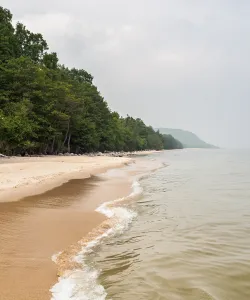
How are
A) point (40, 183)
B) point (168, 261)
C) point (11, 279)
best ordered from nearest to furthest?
point (11, 279)
point (168, 261)
point (40, 183)

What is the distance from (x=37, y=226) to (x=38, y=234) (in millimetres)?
685

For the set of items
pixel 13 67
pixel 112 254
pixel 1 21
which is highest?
pixel 1 21

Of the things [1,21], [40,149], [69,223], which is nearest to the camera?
[69,223]

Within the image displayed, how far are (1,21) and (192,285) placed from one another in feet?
204

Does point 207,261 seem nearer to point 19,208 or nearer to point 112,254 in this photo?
point 112,254

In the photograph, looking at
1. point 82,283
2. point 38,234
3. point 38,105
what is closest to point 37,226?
point 38,234

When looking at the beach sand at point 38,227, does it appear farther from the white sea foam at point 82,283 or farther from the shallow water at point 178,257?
the shallow water at point 178,257

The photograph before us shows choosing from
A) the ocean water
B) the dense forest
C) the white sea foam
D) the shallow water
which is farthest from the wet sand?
the dense forest

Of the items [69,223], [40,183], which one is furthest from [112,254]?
[40,183]

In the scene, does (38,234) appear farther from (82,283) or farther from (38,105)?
(38,105)

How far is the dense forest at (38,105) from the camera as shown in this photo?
124 ft

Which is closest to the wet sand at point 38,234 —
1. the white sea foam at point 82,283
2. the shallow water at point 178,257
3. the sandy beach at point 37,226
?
the sandy beach at point 37,226

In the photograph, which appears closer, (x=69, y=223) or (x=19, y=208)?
(x=69, y=223)

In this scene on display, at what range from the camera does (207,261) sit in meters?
5.32
